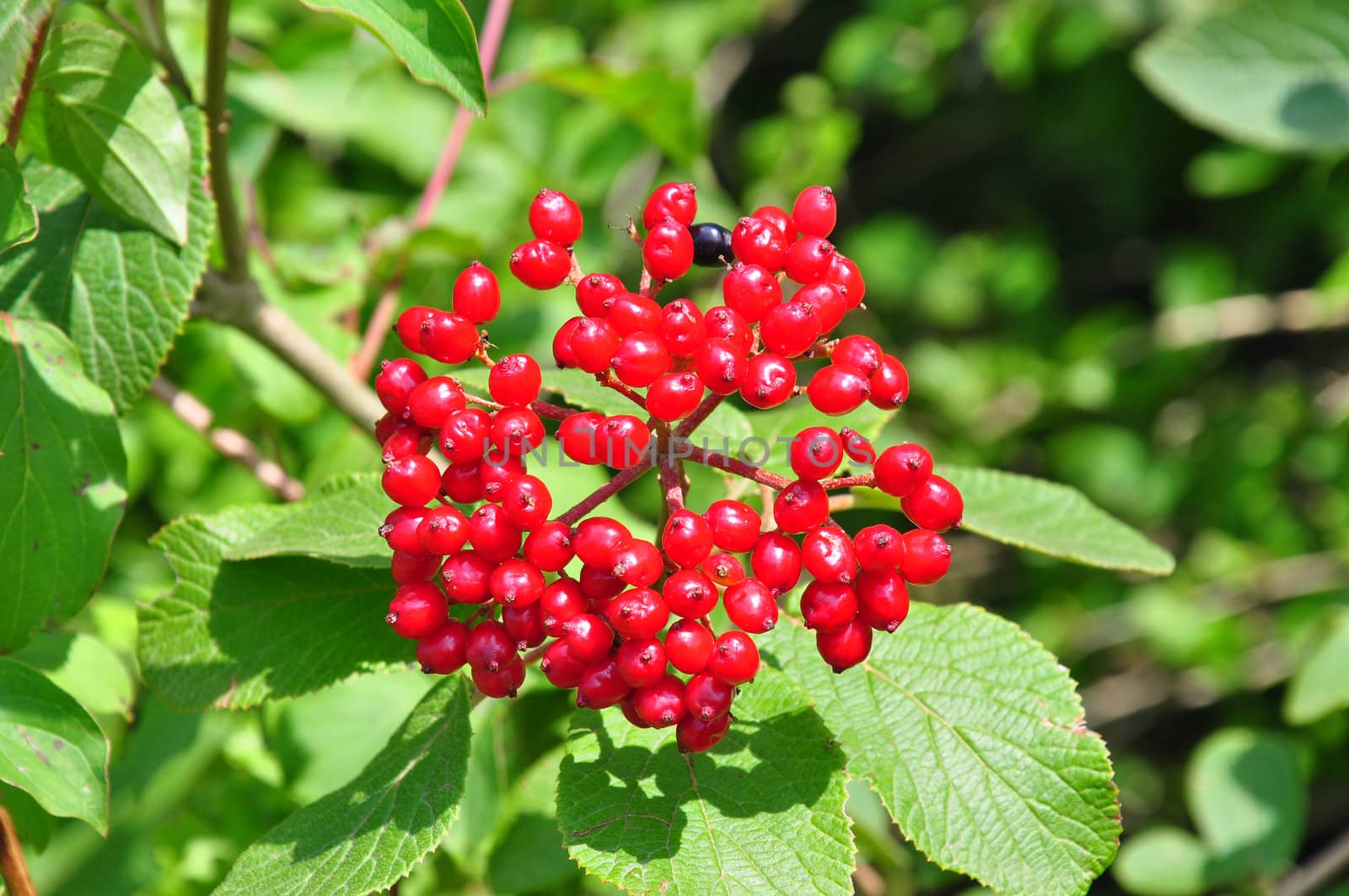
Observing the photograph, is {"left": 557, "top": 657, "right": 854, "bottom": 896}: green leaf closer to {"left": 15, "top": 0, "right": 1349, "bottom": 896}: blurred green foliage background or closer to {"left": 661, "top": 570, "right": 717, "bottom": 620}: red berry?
{"left": 661, "top": 570, "right": 717, "bottom": 620}: red berry

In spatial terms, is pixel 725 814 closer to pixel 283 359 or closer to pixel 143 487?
pixel 283 359

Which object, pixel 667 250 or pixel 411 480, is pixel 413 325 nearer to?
pixel 411 480

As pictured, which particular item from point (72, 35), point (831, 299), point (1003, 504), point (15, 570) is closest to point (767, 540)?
point (831, 299)

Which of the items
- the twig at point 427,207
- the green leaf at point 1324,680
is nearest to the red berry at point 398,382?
the twig at point 427,207

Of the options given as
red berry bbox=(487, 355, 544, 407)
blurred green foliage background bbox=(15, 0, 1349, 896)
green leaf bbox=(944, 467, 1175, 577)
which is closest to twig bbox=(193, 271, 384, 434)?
blurred green foliage background bbox=(15, 0, 1349, 896)

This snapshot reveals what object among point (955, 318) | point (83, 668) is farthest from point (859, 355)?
point (955, 318)
